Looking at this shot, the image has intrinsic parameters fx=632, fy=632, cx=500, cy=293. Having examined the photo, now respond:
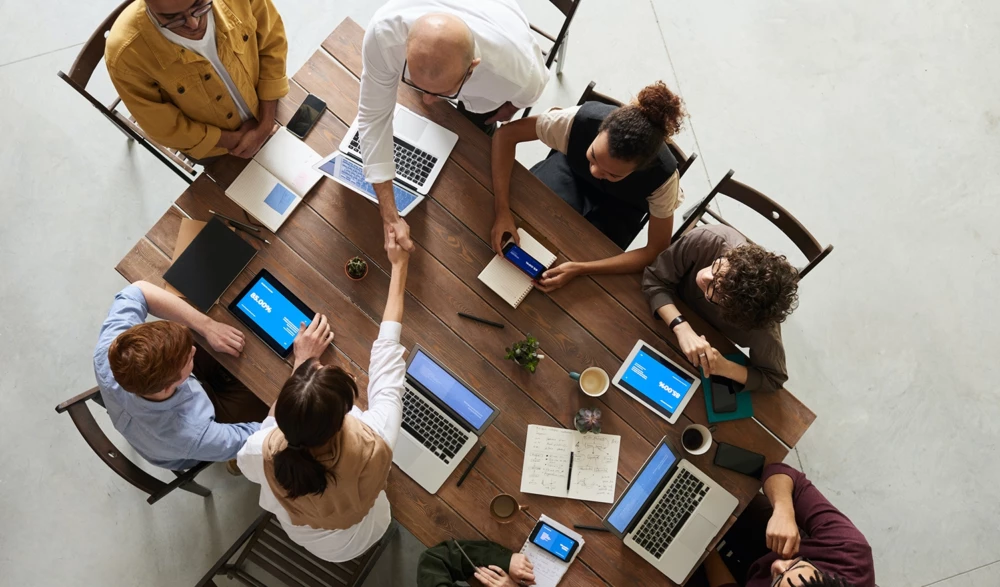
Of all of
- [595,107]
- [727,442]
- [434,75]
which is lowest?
[727,442]

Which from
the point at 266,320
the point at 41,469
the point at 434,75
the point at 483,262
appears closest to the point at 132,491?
the point at 41,469

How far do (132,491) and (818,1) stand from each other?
4.34 m

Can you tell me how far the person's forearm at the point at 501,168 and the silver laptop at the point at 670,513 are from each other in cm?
100

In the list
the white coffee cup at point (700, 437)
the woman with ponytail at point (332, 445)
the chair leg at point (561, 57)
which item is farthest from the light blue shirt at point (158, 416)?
the chair leg at point (561, 57)

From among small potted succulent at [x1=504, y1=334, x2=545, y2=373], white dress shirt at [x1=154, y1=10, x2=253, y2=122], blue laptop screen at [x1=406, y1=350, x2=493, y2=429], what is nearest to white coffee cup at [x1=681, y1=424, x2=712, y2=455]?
small potted succulent at [x1=504, y1=334, x2=545, y2=373]

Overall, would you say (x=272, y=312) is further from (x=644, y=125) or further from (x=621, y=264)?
(x=644, y=125)

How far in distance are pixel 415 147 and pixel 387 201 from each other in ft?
0.86

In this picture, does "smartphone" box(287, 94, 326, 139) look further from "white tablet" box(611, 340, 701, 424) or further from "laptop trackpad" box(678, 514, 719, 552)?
"laptop trackpad" box(678, 514, 719, 552)

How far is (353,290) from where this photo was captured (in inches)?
86.4

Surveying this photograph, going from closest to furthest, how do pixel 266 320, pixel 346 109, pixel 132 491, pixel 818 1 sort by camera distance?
1. pixel 266 320
2. pixel 346 109
3. pixel 132 491
4. pixel 818 1

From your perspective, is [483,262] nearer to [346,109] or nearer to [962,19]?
[346,109]

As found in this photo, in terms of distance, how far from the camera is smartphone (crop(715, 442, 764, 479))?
2.14 m

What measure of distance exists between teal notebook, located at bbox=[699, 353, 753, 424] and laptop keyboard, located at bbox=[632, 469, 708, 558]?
0.70 feet

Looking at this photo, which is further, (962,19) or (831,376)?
(962,19)
